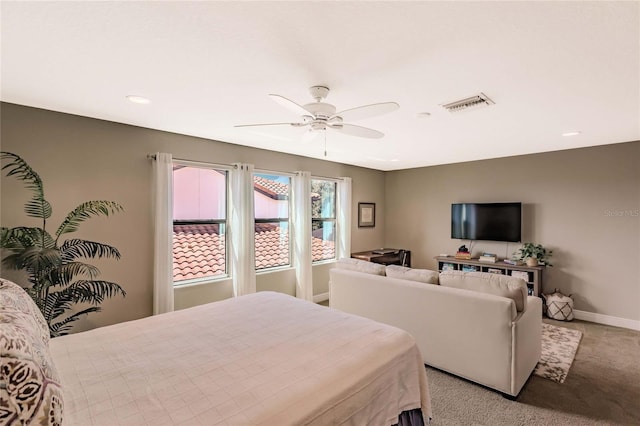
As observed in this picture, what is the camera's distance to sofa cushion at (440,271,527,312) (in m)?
2.47

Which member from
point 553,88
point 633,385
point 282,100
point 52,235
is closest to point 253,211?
point 52,235

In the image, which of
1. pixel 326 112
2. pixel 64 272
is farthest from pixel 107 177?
pixel 326 112

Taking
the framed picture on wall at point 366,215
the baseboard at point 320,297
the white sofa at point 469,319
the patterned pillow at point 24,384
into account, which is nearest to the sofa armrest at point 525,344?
the white sofa at point 469,319

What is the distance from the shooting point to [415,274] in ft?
9.87

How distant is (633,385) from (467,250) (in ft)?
9.25

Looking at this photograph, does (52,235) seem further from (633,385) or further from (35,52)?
(633,385)

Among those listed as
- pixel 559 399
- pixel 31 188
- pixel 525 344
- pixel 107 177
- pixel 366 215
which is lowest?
pixel 559 399

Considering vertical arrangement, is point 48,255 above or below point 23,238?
below

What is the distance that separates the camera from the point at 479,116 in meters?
2.89

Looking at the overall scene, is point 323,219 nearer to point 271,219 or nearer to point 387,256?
point 271,219

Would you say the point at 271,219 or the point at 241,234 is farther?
the point at 271,219

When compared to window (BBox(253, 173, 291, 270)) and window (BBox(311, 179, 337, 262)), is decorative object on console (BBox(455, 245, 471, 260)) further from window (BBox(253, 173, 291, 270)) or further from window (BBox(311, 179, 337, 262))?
window (BBox(253, 173, 291, 270))

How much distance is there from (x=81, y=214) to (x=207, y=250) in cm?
153

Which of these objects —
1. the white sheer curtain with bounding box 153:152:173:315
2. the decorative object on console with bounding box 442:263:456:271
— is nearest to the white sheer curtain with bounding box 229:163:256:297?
the white sheer curtain with bounding box 153:152:173:315
